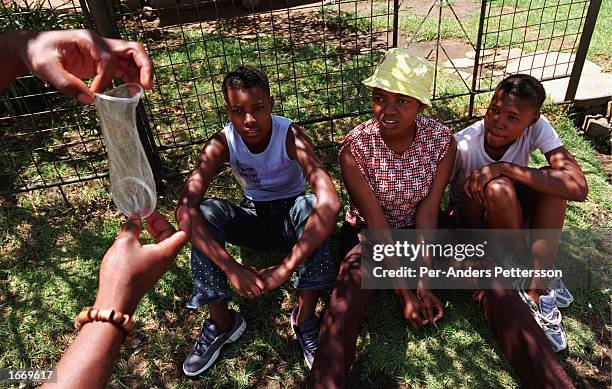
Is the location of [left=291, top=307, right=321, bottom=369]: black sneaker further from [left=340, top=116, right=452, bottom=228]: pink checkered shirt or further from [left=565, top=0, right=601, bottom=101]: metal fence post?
[left=565, top=0, right=601, bottom=101]: metal fence post

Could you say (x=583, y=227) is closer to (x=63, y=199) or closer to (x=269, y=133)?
(x=269, y=133)

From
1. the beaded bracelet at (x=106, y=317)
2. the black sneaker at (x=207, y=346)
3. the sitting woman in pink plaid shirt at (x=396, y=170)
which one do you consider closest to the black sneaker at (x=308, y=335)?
A: the sitting woman in pink plaid shirt at (x=396, y=170)

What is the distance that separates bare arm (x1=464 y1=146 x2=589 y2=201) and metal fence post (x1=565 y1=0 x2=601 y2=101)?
1.72 meters

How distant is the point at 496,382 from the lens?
8.02ft

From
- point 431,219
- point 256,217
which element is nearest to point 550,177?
point 431,219

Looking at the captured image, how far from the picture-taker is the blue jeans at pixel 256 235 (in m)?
2.55

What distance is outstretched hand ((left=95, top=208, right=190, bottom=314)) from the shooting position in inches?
61.8

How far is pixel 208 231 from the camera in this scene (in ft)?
8.41

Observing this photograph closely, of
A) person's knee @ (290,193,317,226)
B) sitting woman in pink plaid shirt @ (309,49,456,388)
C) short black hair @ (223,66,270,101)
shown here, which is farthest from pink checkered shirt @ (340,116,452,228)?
short black hair @ (223,66,270,101)

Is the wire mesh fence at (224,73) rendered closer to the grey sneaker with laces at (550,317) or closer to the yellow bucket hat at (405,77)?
the yellow bucket hat at (405,77)

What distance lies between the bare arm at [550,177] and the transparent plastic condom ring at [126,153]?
67.9 inches

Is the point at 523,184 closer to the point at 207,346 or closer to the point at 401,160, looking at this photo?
the point at 401,160

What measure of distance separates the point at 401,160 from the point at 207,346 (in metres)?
1.45

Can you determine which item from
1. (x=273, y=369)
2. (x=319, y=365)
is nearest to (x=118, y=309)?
(x=319, y=365)
